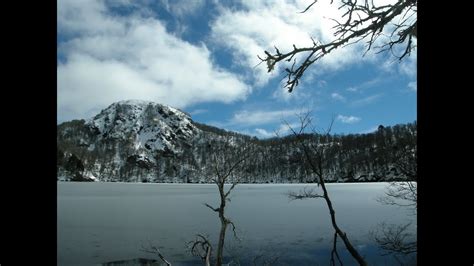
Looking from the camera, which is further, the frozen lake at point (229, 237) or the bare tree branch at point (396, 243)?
the frozen lake at point (229, 237)

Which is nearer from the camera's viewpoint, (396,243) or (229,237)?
(396,243)

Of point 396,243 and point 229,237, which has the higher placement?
point 396,243

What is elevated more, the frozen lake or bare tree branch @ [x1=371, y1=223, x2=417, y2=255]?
bare tree branch @ [x1=371, y1=223, x2=417, y2=255]

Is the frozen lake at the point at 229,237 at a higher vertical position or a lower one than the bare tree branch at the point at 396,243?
lower

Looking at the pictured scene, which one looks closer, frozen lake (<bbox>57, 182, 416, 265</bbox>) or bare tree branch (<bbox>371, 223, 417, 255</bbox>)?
bare tree branch (<bbox>371, 223, 417, 255</bbox>)
